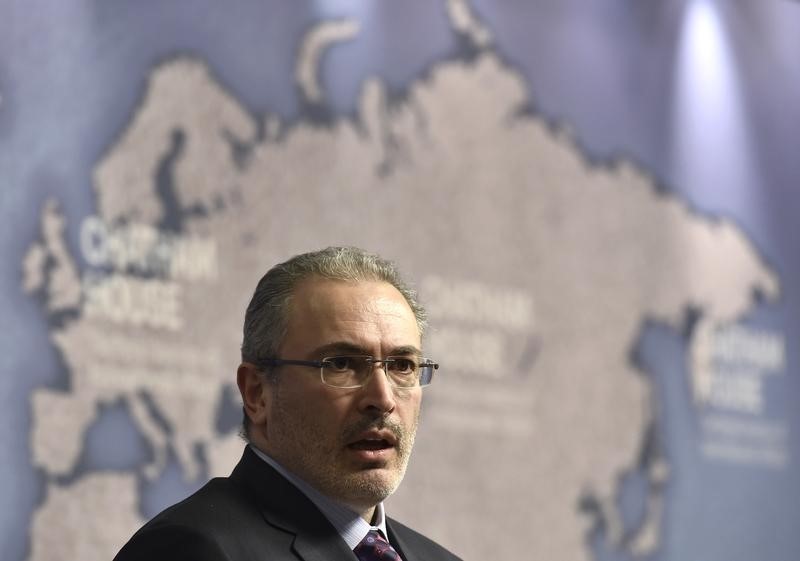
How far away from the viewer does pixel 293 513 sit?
7.45 ft

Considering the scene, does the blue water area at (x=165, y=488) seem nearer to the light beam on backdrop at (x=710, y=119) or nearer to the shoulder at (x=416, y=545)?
the shoulder at (x=416, y=545)

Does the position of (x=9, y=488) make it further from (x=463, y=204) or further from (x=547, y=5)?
(x=547, y=5)

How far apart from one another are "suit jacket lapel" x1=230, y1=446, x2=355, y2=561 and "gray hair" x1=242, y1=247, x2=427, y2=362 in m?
0.22

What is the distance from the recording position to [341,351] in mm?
2342

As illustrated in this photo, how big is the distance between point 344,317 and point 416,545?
49cm

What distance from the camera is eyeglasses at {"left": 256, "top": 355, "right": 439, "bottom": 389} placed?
233 centimetres

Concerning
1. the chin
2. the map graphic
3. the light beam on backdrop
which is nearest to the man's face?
the chin

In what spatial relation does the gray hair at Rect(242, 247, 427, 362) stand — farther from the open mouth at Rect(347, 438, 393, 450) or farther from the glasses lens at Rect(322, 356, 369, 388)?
the open mouth at Rect(347, 438, 393, 450)

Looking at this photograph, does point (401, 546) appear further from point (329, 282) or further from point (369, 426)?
point (329, 282)

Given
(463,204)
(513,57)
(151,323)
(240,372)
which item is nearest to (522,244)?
(463,204)

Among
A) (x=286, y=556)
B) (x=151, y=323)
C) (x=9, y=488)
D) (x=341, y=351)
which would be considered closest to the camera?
(x=286, y=556)

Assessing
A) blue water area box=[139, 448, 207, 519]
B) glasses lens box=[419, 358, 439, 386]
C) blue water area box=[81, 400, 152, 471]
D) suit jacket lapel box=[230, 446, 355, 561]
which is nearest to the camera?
suit jacket lapel box=[230, 446, 355, 561]

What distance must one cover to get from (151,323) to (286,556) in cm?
202

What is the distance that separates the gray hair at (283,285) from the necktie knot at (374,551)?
1.20 feet
